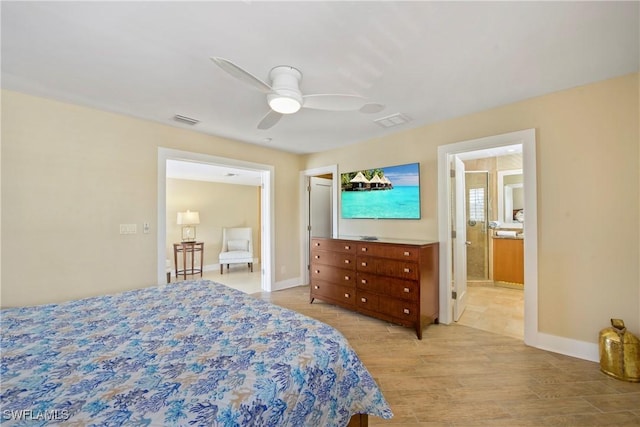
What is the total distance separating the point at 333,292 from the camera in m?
3.71

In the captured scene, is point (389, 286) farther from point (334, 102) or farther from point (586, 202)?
point (334, 102)

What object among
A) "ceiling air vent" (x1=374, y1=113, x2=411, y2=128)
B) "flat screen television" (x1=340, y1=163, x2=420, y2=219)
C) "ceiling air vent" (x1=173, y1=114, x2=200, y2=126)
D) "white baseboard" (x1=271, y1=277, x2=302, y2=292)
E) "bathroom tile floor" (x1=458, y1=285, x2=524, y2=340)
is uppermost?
"ceiling air vent" (x1=374, y1=113, x2=411, y2=128)

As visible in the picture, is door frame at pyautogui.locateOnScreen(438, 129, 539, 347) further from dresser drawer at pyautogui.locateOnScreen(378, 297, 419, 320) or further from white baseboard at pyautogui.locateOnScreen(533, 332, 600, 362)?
dresser drawer at pyautogui.locateOnScreen(378, 297, 419, 320)

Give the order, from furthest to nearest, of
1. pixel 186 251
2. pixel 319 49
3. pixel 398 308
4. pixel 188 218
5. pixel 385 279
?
pixel 188 218, pixel 186 251, pixel 385 279, pixel 398 308, pixel 319 49

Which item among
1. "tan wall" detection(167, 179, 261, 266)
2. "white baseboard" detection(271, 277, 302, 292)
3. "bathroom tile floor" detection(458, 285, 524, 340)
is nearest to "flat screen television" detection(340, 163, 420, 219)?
"bathroom tile floor" detection(458, 285, 524, 340)

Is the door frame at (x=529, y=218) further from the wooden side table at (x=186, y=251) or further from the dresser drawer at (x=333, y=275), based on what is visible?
the wooden side table at (x=186, y=251)

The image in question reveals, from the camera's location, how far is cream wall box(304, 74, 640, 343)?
7.20 ft

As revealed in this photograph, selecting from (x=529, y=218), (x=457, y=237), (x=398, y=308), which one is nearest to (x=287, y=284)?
(x=398, y=308)

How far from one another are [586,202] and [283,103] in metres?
2.77

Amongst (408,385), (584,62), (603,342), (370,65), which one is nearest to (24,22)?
(370,65)

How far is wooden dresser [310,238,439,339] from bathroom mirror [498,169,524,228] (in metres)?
3.03

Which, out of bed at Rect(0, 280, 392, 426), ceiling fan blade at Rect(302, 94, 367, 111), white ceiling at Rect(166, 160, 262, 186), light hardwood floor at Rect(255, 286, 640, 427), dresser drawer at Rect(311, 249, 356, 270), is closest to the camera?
bed at Rect(0, 280, 392, 426)

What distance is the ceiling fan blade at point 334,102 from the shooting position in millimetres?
1927

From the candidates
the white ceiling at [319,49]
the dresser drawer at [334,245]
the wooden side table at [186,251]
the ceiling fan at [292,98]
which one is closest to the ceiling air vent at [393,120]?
the white ceiling at [319,49]
